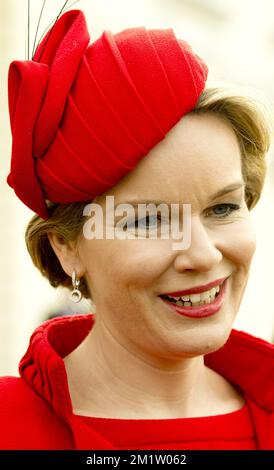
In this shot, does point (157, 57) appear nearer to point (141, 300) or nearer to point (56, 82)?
point (56, 82)

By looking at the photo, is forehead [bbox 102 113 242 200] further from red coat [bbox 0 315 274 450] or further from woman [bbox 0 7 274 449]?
red coat [bbox 0 315 274 450]

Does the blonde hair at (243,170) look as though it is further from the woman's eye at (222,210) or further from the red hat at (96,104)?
the woman's eye at (222,210)

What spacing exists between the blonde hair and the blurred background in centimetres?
7

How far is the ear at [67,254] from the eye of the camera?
8.29 ft

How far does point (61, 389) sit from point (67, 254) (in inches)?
16.9

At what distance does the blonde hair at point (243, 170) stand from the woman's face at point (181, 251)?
49 millimetres

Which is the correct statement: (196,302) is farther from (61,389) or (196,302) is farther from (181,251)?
(61,389)

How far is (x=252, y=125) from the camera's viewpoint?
251cm

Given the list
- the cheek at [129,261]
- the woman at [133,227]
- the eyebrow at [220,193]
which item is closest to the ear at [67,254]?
the woman at [133,227]

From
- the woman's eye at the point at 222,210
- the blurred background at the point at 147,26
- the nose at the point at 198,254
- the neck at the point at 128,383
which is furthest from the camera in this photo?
the blurred background at the point at 147,26

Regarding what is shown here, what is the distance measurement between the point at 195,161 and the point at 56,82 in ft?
1.46

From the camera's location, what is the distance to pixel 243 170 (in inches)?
100

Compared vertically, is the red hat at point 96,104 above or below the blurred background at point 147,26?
above

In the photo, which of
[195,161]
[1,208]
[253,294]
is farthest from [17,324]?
[195,161]
